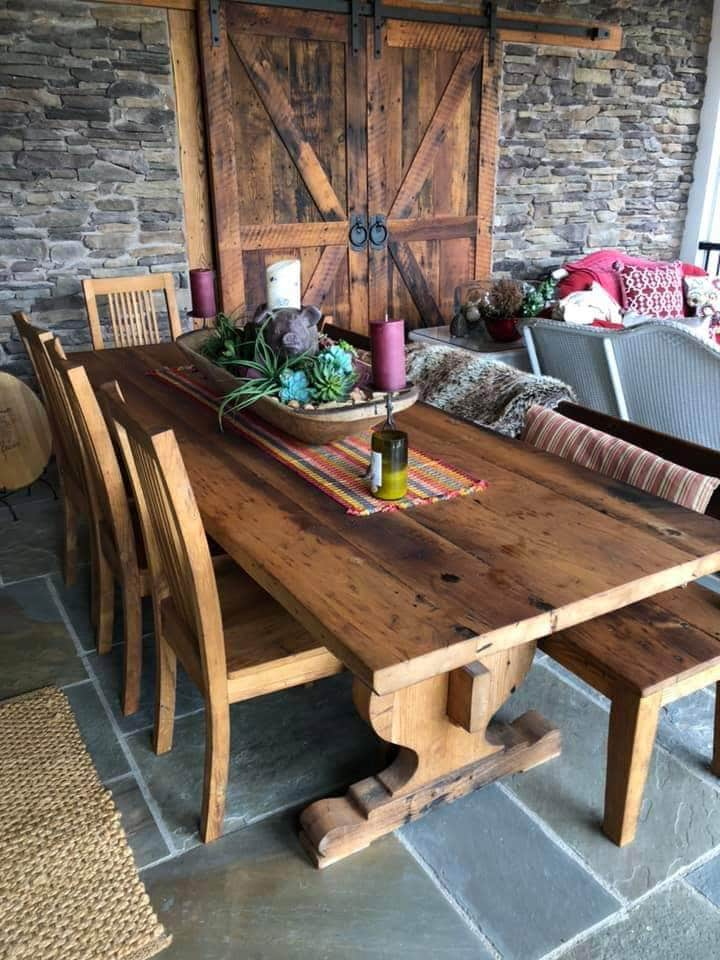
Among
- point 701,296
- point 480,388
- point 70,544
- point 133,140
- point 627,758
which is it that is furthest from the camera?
point 701,296

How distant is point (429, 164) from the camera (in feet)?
15.8

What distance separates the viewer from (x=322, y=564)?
1.47 meters

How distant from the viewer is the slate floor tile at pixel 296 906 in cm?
154

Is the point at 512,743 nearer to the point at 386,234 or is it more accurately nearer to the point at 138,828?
the point at 138,828

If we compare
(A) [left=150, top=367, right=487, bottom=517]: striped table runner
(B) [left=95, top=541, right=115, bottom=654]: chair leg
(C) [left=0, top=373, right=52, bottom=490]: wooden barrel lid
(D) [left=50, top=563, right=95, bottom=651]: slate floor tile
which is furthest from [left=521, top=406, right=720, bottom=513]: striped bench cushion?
(C) [left=0, top=373, right=52, bottom=490]: wooden barrel lid

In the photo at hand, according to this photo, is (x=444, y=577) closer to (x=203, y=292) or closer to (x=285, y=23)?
(x=203, y=292)

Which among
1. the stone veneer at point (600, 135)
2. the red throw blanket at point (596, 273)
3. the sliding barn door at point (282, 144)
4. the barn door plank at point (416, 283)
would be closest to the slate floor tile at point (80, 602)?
the sliding barn door at point (282, 144)

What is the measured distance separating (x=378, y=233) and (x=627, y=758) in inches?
150

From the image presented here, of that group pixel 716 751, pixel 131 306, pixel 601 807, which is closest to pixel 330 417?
pixel 601 807

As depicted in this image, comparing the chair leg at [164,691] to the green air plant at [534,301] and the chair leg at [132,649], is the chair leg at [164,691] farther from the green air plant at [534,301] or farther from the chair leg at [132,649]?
the green air plant at [534,301]

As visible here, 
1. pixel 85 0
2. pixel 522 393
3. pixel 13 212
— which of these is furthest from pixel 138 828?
pixel 85 0

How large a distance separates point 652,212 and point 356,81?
270cm

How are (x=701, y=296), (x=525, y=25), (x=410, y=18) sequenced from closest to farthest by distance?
(x=410, y=18)
(x=525, y=25)
(x=701, y=296)

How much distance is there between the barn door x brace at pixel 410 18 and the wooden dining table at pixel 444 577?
3.10 meters
